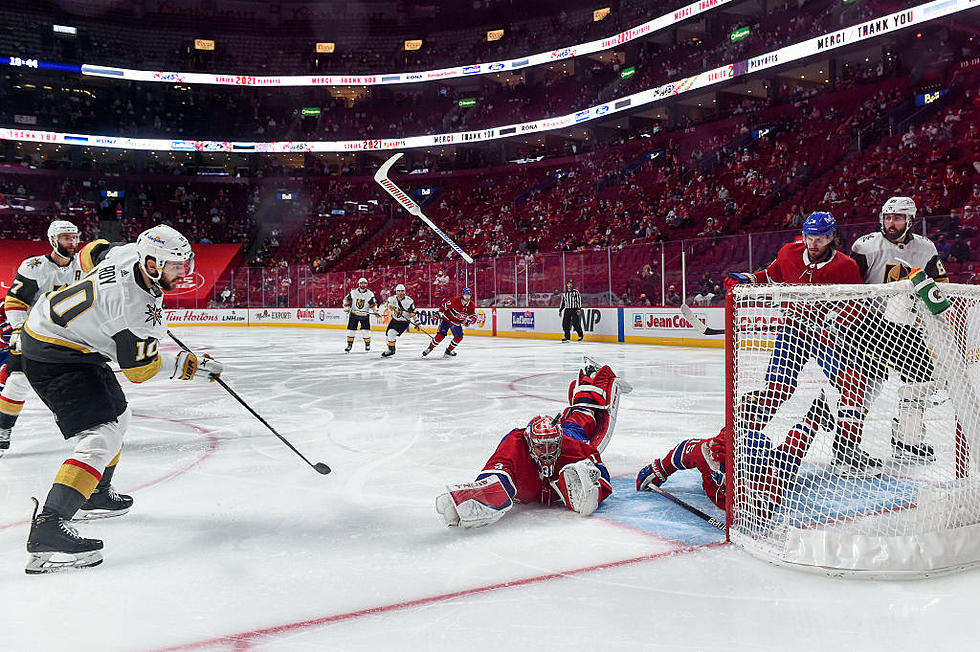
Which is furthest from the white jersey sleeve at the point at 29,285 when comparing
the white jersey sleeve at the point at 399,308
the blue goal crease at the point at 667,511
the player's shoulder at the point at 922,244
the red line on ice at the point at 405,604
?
the white jersey sleeve at the point at 399,308

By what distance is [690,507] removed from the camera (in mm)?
3047

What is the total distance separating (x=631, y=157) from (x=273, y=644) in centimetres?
2590

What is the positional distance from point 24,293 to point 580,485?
353 cm

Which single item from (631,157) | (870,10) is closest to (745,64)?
(870,10)

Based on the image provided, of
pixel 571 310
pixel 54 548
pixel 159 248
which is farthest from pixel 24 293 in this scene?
pixel 571 310

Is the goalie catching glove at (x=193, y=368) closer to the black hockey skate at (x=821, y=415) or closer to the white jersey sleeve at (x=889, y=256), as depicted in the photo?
the black hockey skate at (x=821, y=415)

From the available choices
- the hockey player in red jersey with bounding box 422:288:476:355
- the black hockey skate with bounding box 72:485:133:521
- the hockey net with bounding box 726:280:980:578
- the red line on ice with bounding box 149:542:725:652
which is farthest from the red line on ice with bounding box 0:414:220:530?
the hockey player in red jersey with bounding box 422:288:476:355

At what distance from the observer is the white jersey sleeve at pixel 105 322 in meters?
2.60

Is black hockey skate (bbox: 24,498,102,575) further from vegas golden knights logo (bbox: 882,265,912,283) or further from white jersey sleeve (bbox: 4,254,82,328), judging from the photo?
vegas golden knights logo (bbox: 882,265,912,283)

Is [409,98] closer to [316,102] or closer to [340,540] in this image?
[316,102]

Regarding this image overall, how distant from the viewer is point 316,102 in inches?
1410

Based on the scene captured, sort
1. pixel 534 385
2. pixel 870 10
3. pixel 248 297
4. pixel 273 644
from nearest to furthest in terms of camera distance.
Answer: pixel 273 644, pixel 534 385, pixel 870 10, pixel 248 297

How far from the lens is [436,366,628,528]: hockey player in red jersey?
2.80m

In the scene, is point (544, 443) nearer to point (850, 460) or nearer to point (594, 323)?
point (850, 460)
